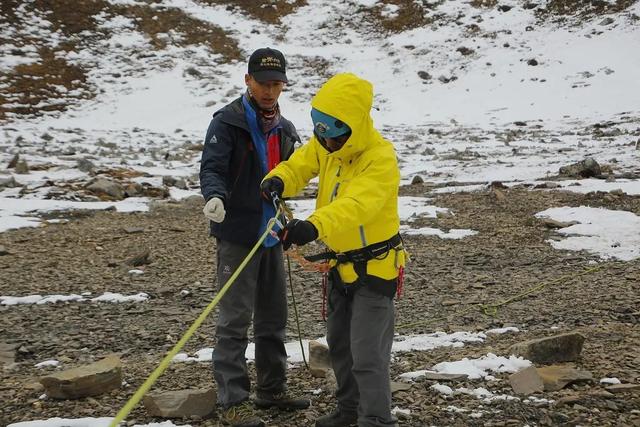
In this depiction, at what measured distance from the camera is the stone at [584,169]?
16.0 metres

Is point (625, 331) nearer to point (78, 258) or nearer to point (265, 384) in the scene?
point (265, 384)

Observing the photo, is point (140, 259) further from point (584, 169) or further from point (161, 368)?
→ point (584, 169)

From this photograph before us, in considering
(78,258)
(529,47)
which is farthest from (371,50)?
(78,258)

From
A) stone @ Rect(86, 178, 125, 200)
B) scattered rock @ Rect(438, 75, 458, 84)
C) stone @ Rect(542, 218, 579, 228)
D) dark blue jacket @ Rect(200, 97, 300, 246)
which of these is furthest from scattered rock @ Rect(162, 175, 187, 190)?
scattered rock @ Rect(438, 75, 458, 84)

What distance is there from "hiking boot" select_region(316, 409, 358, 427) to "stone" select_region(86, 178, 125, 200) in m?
12.0

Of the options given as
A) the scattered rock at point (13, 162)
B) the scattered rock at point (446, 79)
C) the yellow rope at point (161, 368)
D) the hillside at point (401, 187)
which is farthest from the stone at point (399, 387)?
the scattered rock at point (446, 79)

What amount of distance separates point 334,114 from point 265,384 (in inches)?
87.5

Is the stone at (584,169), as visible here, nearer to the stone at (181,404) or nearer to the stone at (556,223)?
the stone at (556,223)

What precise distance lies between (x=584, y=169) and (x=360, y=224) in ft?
47.7

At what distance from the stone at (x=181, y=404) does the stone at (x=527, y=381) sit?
2260 millimetres

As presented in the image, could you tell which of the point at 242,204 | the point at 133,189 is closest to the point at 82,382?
the point at 242,204

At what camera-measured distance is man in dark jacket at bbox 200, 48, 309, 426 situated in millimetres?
4176

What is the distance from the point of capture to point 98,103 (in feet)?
108

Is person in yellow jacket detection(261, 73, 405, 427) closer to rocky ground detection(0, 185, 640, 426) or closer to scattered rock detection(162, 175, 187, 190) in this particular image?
rocky ground detection(0, 185, 640, 426)
